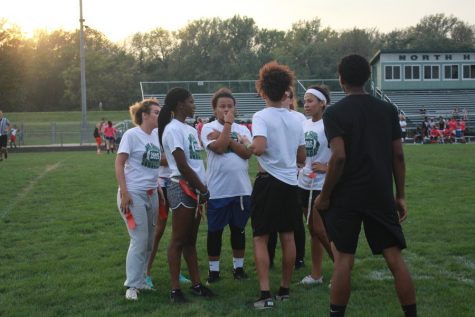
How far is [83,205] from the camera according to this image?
465 inches

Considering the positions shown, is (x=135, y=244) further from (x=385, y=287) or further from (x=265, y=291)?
(x=385, y=287)

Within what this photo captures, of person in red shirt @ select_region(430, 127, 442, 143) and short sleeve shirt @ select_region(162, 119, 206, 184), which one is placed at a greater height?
short sleeve shirt @ select_region(162, 119, 206, 184)

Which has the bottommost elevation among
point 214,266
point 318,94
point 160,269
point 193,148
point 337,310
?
point 160,269

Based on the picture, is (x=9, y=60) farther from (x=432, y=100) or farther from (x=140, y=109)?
(x=140, y=109)

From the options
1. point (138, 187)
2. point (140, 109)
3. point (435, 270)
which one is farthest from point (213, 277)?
point (435, 270)

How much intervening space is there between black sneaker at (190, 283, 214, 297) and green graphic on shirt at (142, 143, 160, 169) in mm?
1202

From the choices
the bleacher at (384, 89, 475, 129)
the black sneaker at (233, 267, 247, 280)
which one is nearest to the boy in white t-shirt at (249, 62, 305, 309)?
the black sneaker at (233, 267, 247, 280)

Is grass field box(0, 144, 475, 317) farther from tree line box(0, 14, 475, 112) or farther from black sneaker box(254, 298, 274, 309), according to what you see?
tree line box(0, 14, 475, 112)

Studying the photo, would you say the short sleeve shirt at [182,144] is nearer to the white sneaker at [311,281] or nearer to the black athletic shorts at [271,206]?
the black athletic shorts at [271,206]

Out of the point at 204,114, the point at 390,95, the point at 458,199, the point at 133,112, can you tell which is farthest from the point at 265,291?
the point at 390,95

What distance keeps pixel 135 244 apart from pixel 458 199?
7601 mm

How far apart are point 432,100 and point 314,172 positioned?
47801mm

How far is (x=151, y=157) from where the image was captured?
579cm

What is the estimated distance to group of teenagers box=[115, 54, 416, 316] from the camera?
4281 mm
